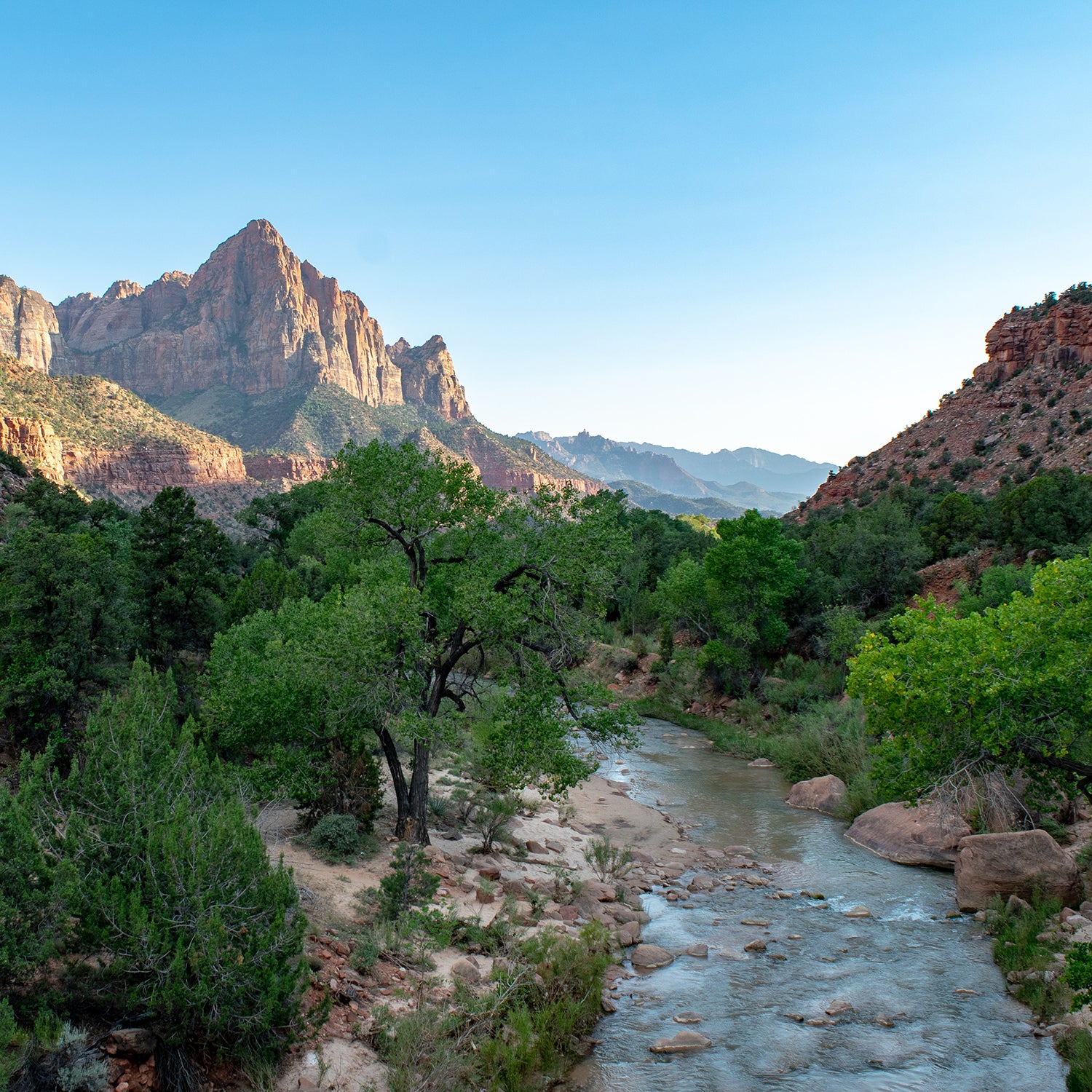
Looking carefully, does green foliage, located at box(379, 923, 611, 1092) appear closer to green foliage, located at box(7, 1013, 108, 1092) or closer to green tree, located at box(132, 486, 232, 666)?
green foliage, located at box(7, 1013, 108, 1092)

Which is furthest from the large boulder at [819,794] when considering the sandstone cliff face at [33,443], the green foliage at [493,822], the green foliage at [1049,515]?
the sandstone cliff face at [33,443]

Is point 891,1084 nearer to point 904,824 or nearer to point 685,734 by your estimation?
point 904,824

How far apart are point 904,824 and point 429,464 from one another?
13.5 meters

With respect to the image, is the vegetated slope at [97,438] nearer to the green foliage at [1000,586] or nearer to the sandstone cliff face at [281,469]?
the sandstone cliff face at [281,469]

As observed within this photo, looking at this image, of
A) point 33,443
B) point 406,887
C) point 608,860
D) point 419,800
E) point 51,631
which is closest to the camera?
point 406,887

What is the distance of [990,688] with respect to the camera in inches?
468

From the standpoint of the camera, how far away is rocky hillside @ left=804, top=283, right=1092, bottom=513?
50.5m

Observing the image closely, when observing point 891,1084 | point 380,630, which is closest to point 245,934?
point 380,630

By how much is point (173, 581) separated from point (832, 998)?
23.7 m

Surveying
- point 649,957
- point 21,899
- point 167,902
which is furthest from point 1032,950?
point 21,899

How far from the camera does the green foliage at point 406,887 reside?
39.2 feet

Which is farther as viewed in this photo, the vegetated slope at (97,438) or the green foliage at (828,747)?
the vegetated slope at (97,438)

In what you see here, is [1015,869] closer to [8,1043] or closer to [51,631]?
[8,1043]

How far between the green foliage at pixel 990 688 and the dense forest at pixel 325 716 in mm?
50
